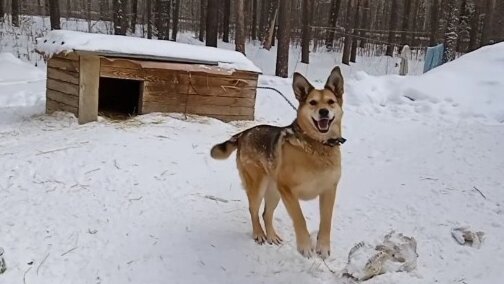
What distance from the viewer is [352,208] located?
511 cm

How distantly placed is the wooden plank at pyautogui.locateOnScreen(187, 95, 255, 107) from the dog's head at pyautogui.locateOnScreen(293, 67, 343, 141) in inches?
155

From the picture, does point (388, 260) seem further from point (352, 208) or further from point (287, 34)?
point (287, 34)

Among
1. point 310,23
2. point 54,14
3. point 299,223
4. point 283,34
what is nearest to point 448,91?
point 299,223

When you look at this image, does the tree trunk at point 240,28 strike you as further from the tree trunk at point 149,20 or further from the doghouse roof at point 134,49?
the tree trunk at point 149,20

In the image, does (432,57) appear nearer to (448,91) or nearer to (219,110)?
(448,91)

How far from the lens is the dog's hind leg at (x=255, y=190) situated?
407 centimetres

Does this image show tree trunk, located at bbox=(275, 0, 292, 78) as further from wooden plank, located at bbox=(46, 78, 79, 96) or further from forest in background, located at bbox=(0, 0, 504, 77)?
wooden plank, located at bbox=(46, 78, 79, 96)

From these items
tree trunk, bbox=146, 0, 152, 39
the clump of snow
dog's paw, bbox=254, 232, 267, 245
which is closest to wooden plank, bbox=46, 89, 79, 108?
dog's paw, bbox=254, 232, 267, 245

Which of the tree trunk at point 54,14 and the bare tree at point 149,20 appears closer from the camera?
the tree trunk at point 54,14

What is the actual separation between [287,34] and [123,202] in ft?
38.3

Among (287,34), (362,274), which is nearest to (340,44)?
(287,34)

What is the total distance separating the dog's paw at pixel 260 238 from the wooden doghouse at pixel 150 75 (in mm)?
3742

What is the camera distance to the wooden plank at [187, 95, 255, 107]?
25.1 feet

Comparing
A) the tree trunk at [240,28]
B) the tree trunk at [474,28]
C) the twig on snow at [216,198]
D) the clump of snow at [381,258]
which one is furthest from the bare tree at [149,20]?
the clump of snow at [381,258]
